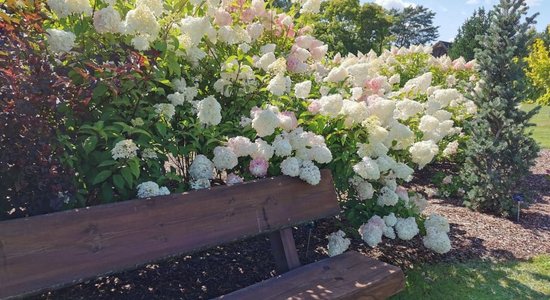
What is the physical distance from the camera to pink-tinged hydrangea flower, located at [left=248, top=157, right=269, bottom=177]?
122 inches

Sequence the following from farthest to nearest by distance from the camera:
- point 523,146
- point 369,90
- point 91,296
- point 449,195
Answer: point 449,195 < point 523,146 < point 369,90 < point 91,296

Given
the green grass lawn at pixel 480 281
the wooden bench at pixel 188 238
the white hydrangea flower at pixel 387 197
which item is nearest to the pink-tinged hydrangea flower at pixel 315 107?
the wooden bench at pixel 188 238

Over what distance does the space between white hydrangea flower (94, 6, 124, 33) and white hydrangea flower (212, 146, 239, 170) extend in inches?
35.2

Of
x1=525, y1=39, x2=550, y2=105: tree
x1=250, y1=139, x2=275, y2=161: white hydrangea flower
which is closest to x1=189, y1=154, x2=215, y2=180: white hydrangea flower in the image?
x1=250, y1=139, x2=275, y2=161: white hydrangea flower

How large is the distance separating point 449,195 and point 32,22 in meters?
5.21

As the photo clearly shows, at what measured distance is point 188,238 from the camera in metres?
2.57

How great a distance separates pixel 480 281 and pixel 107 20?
10.7ft

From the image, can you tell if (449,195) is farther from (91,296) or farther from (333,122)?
(91,296)

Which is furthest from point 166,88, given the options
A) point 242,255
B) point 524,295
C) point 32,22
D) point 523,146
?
point 523,146

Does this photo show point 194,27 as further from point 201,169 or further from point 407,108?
point 407,108

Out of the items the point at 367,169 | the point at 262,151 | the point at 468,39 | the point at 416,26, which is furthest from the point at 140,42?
the point at 416,26

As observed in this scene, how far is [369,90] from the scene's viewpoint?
445cm

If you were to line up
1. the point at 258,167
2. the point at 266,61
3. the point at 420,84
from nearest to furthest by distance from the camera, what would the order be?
the point at 258,167 < the point at 266,61 < the point at 420,84

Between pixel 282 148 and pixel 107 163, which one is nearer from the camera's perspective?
pixel 107 163
